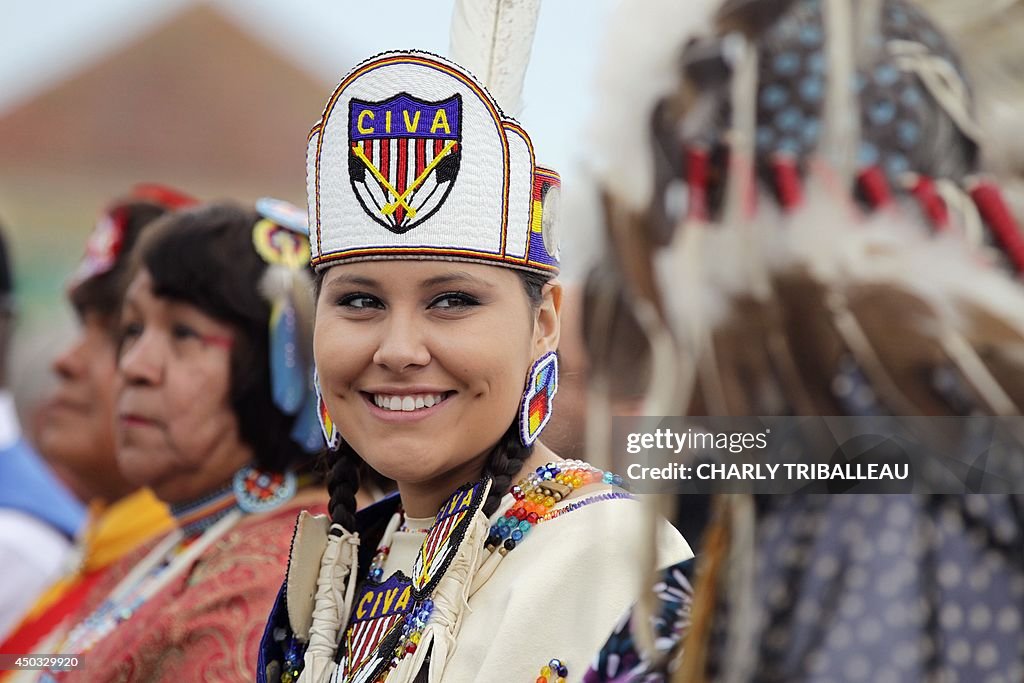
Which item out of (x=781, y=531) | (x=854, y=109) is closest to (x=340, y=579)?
(x=781, y=531)

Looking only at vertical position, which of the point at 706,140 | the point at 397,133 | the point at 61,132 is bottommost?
the point at 706,140

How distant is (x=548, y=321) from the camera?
6.19 ft

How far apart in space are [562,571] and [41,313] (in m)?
7.05

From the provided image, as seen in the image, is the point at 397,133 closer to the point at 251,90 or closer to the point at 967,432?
the point at 967,432

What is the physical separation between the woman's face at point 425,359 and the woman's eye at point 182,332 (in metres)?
1.23

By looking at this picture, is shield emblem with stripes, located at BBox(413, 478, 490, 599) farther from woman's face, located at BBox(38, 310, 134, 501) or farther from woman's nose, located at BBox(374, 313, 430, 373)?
woman's face, located at BBox(38, 310, 134, 501)

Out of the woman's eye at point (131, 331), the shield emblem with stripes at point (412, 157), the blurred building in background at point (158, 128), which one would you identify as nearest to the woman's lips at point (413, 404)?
the shield emblem with stripes at point (412, 157)

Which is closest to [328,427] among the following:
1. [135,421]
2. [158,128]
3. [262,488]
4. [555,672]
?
[555,672]

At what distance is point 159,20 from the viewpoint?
1430cm

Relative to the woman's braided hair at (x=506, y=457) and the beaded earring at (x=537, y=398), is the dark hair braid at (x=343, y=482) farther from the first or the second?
the beaded earring at (x=537, y=398)

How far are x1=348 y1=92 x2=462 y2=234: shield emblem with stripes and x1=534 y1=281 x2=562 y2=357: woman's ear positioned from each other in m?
0.24

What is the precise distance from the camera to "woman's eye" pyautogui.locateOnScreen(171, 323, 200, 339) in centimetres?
293
